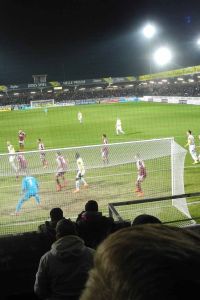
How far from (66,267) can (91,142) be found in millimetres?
22643

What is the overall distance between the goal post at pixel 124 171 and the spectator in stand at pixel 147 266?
10.4 metres

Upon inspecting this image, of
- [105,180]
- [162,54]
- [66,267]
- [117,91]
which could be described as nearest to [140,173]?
[105,180]

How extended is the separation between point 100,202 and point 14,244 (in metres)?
7.72

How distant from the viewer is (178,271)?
2.22ft

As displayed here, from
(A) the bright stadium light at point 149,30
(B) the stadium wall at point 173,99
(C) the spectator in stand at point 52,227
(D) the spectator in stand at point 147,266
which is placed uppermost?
(A) the bright stadium light at point 149,30

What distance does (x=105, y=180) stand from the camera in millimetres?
15445

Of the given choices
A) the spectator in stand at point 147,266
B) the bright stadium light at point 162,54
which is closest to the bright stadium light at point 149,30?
the bright stadium light at point 162,54

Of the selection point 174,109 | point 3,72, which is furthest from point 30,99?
point 3,72

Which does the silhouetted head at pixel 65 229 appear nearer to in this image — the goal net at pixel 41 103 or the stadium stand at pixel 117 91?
the stadium stand at pixel 117 91

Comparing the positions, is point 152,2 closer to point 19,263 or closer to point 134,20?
point 134,20

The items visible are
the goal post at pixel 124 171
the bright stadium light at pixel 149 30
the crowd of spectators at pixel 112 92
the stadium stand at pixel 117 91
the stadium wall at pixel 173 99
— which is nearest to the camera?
the goal post at pixel 124 171

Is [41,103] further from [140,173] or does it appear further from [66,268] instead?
[66,268]

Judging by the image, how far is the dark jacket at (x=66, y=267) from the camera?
9.96ft

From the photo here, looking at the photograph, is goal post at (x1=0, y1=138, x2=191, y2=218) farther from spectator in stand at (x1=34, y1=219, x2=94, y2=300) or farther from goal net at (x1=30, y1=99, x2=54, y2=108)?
goal net at (x1=30, y1=99, x2=54, y2=108)
